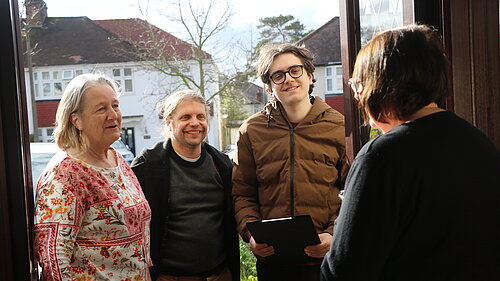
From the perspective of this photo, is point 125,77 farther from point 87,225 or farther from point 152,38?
point 87,225

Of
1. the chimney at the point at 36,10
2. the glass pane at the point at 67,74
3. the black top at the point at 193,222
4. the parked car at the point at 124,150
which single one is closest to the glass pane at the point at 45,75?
the glass pane at the point at 67,74

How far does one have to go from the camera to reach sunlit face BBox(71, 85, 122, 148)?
1.50m

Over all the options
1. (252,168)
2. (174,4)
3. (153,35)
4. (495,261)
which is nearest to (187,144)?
(252,168)

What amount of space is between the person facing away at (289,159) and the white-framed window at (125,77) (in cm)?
579

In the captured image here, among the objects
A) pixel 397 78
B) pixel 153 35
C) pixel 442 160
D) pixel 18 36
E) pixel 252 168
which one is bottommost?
pixel 252 168

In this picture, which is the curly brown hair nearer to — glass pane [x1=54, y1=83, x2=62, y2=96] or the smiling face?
the smiling face

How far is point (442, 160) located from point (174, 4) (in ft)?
19.1

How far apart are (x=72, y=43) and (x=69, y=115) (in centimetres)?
936

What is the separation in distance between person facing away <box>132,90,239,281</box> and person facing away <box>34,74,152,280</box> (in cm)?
30

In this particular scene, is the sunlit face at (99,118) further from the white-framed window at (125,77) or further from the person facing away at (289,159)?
the white-framed window at (125,77)

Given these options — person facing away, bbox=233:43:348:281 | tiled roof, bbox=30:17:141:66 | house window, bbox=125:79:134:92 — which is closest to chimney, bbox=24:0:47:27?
tiled roof, bbox=30:17:141:66

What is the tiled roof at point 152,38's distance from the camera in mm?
6723

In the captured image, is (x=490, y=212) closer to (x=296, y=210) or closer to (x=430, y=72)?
(x=430, y=72)

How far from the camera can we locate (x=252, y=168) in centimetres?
195
